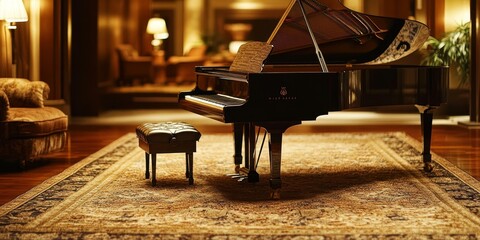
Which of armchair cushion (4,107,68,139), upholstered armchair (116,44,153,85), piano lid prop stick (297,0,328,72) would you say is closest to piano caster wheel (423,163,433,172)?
piano lid prop stick (297,0,328,72)

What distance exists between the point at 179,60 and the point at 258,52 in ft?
37.8

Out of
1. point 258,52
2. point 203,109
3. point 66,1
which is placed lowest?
point 203,109

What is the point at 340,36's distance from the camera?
622 cm

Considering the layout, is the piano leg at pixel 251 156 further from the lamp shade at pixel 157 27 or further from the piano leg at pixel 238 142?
the lamp shade at pixel 157 27

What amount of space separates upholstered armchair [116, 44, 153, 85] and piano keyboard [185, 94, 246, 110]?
9.50 metres

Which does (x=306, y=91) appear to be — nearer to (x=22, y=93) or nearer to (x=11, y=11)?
(x=22, y=93)

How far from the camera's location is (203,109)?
18.9ft

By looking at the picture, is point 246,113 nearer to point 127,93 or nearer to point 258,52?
point 258,52

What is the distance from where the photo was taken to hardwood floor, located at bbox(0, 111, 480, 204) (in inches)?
247

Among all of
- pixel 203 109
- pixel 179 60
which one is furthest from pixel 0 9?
pixel 179 60

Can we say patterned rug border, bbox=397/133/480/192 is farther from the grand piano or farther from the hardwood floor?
the grand piano

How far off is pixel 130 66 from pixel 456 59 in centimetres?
679

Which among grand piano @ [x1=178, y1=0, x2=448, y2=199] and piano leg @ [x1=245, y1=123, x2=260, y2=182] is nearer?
grand piano @ [x1=178, y1=0, x2=448, y2=199]

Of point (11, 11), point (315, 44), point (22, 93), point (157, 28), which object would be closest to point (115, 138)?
point (11, 11)
